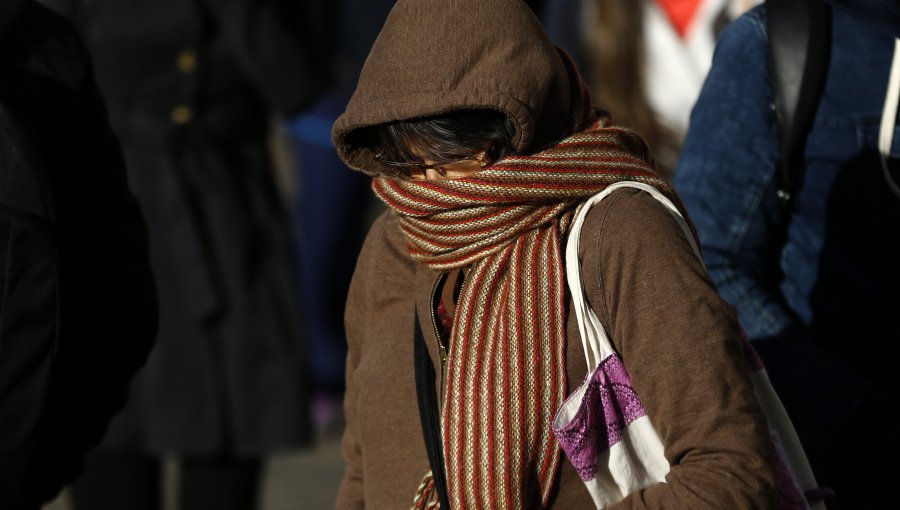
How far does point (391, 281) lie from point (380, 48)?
0.37 metres

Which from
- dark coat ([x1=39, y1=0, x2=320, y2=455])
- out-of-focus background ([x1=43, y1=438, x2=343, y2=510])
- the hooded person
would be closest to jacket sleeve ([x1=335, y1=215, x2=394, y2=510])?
the hooded person

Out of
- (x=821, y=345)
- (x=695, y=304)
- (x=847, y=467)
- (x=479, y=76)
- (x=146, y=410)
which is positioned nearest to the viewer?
(x=695, y=304)

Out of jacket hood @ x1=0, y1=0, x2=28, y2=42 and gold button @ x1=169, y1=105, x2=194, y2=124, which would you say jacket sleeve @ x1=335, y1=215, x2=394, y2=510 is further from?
gold button @ x1=169, y1=105, x2=194, y2=124

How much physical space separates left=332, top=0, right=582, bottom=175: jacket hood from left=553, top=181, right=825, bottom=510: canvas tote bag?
172mm

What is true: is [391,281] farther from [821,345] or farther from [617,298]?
[821,345]

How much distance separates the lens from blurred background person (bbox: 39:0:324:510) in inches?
169

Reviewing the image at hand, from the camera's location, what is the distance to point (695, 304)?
1891 millimetres

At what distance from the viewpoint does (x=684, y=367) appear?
188 cm

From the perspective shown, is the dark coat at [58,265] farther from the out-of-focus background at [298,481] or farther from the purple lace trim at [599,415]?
the out-of-focus background at [298,481]

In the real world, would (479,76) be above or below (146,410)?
above

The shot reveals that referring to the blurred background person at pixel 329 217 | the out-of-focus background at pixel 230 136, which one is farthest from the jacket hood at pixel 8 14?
the blurred background person at pixel 329 217

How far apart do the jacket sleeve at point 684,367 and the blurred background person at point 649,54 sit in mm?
2211

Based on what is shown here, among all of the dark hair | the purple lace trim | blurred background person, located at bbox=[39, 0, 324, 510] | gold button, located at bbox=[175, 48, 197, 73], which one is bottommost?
blurred background person, located at bbox=[39, 0, 324, 510]

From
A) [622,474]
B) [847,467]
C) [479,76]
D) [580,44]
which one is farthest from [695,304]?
[580,44]
